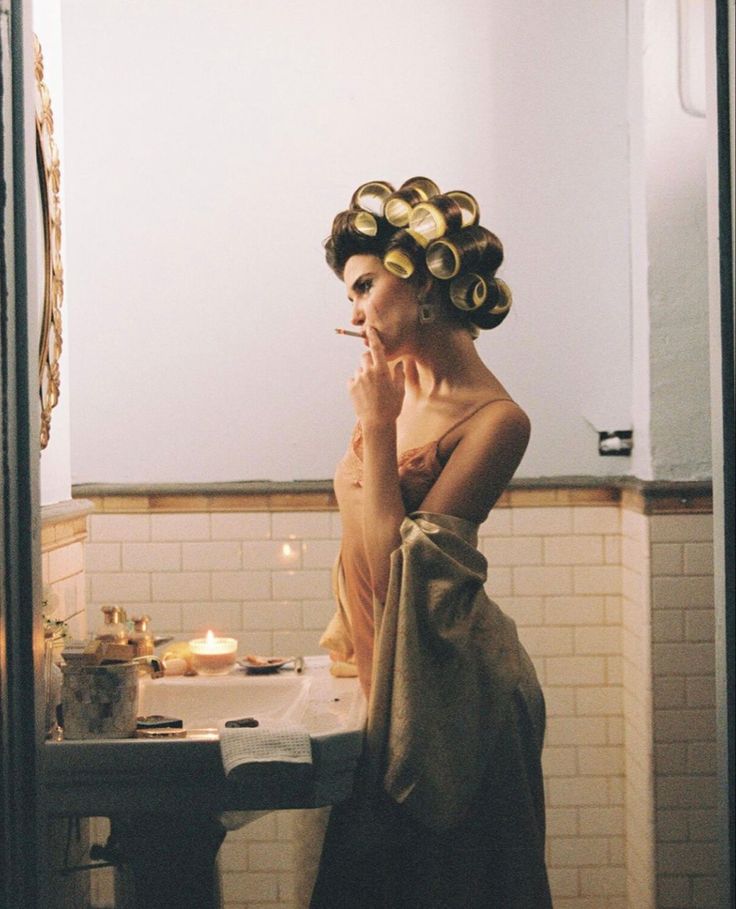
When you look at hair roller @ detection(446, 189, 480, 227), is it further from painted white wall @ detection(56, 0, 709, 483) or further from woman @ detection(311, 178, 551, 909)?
painted white wall @ detection(56, 0, 709, 483)

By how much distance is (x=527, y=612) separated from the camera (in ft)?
11.0

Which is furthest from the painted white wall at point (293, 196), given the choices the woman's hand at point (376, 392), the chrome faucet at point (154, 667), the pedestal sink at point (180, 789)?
the pedestal sink at point (180, 789)

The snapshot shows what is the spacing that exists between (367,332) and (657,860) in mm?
1867

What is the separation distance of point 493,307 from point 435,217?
243mm

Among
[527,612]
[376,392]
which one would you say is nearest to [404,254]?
[376,392]

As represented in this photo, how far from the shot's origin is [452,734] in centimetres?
197

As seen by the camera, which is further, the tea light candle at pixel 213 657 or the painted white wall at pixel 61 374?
the tea light candle at pixel 213 657

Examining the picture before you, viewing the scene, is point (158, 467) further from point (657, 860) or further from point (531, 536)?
point (657, 860)

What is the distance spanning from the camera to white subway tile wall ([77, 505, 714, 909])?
10.9ft

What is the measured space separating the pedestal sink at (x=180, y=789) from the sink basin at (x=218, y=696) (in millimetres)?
321

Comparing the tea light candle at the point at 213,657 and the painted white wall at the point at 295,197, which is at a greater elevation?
the painted white wall at the point at 295,197

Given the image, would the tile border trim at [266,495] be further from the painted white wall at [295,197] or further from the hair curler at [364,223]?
the hair curler at [364,223]

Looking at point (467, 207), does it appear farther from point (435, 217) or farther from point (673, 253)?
point (673, 253)

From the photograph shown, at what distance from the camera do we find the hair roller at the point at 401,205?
218cm
